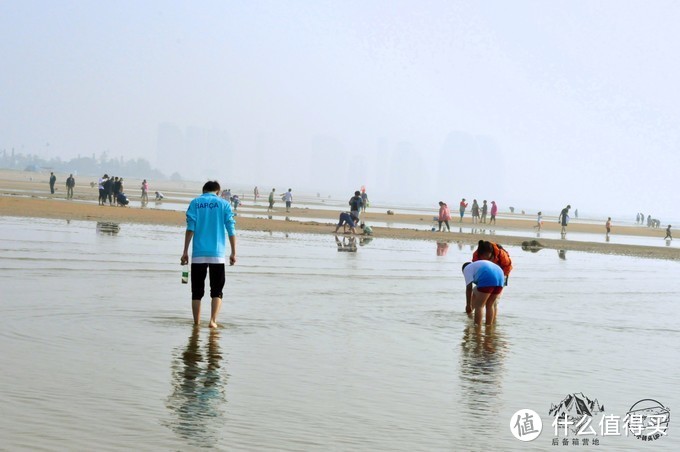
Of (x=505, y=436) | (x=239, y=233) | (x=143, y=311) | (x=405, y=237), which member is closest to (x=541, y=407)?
(x=505, y=436)

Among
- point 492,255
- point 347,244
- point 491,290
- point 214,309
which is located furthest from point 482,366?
point 347,244

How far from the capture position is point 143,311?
1224cm

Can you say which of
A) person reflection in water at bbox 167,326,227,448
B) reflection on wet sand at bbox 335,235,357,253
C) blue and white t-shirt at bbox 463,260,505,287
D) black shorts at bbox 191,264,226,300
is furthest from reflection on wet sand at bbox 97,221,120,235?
person reflection in water at bbox 167,326,227,448

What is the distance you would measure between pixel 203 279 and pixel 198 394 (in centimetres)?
364

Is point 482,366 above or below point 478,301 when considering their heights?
below

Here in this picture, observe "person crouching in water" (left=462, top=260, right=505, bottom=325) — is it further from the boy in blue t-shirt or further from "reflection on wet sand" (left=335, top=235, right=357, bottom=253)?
"reflection on wet sand" (left=335, top=235, right=357, bottom=253)

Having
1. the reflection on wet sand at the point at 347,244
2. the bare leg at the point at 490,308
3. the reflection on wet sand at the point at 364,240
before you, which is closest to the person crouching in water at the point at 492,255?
the bare leg at the point at 490,308

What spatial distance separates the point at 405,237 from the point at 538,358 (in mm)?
27210

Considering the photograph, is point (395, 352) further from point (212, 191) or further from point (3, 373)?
point (3, 373)

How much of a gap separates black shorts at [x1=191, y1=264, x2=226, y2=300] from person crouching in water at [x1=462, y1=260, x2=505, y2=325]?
3530 millimetres

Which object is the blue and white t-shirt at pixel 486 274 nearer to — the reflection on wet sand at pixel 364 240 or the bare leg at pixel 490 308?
the bare leg at pixel 490 308

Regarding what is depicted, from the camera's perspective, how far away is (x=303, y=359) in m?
9.46

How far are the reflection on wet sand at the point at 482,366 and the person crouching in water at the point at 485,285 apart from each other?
217mm

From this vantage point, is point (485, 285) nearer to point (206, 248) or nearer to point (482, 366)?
point (482, 366)
